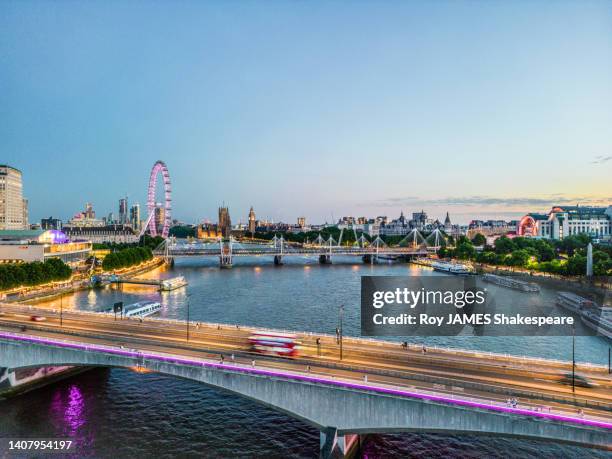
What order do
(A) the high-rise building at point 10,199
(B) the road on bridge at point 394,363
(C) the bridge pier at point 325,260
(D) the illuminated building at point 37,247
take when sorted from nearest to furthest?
(B) the road on bridge at point 394,363
(D) the illuminated building at point 37,247
(C) the bridge pier at point 325,260
(A) the high-rise building at point 10,199

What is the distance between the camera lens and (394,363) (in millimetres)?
24891

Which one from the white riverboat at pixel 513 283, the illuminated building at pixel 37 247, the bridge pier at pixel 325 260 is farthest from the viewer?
the bridge pier at pixel 325 260

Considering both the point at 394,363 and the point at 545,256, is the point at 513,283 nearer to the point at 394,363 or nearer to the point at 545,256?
the point at 545,256

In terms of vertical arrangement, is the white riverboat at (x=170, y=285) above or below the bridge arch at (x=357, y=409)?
below

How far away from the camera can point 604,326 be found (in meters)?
43.8

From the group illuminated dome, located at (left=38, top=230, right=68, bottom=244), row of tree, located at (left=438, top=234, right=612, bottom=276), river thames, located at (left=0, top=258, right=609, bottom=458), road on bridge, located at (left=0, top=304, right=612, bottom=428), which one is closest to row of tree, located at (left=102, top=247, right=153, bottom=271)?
illuminated dome, located at (left=38, top=230, right=68, bottom=244)

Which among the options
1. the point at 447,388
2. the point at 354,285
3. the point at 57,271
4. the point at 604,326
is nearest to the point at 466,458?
the point at 447,388

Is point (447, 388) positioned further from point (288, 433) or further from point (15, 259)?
point (15, 259)

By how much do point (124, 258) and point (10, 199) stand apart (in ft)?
291

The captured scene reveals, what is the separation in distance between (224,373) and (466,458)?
13757mm

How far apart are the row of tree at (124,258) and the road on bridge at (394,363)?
57632 mm

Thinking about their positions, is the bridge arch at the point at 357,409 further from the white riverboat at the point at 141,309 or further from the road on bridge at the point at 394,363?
the white riverboat at the point at 141,309

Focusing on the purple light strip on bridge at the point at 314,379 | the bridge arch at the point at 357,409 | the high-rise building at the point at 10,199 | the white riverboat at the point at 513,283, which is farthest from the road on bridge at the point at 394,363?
the high-rise building at the point at 10,199

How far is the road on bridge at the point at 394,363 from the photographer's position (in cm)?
2017
